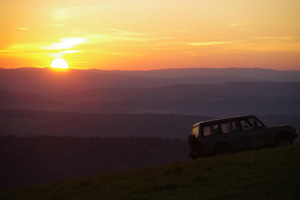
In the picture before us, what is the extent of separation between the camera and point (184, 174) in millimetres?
17016

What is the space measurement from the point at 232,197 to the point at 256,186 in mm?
1267

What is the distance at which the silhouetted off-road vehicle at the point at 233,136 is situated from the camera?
21.6 m

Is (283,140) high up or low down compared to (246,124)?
down

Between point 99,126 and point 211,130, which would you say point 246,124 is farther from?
point 99,126

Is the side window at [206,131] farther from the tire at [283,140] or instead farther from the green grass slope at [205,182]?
the tire at [283,140]

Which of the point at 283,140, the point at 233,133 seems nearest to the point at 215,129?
the point at 233,133

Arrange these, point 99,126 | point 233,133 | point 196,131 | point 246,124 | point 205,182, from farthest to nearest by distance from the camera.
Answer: point 99,126, point 246,124, point 196,131, point 233,133, point 205,182

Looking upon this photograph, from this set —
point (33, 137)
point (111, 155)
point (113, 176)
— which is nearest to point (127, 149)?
point (111, 155)

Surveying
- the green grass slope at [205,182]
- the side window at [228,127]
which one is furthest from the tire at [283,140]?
the green grass slope at [205,182]

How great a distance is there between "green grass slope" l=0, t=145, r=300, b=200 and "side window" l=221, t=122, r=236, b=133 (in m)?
2.44

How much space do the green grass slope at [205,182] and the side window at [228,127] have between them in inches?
96.1

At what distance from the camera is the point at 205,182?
14898mm

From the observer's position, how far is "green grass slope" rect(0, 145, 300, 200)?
13.1 meters

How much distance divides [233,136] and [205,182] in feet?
23.9
